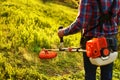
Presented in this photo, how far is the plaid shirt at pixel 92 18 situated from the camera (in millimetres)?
5227

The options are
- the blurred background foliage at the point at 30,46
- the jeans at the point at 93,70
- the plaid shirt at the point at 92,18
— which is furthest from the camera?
the blurred background foliage at the point at 30,46

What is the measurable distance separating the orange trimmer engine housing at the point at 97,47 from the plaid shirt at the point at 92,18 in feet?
0.44

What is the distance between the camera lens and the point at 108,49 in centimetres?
539

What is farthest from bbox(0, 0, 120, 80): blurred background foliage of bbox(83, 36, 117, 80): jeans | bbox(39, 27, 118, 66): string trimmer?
bbox(39, 27, 118, 66): string trimmer

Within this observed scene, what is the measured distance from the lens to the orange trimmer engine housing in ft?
17.3

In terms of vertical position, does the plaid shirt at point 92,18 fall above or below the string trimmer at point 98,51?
above

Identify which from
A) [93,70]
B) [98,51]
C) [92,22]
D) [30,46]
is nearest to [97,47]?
[98,51]

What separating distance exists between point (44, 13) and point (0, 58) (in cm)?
430

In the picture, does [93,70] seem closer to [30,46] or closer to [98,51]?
[98,51]

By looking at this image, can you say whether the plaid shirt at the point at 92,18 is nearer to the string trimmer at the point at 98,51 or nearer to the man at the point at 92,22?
the man at the point at 92,22

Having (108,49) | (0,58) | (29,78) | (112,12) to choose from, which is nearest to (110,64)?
(108,49)

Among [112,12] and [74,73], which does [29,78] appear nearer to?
[74,73]

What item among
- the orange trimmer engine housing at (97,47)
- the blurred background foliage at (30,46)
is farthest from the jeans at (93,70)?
the blurred background foliage at (30,46)

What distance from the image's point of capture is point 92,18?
209 inches
